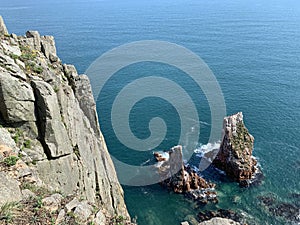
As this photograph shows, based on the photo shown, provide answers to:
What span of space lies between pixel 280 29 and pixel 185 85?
3708 inches

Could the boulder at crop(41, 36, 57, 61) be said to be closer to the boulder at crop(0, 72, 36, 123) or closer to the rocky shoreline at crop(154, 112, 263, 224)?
the boulder at crop(0, 72, 36, 123)

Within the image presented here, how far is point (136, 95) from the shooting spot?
3529 inches

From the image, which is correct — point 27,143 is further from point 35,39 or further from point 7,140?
point 35,39

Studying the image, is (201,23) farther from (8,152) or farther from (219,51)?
(8,152)

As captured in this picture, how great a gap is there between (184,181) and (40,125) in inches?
1564

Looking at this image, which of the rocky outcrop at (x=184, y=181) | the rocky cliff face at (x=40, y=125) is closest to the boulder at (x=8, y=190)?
the rocky cliff face at (x=40, y=125)

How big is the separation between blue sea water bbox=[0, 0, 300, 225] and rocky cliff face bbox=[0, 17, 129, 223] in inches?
1124

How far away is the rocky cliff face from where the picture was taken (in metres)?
20.7

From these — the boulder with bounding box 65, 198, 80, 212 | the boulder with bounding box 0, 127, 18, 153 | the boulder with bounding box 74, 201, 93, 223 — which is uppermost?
the boulder with bounding box 0, 127, 18, 153

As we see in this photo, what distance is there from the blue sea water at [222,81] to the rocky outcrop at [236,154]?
267cm

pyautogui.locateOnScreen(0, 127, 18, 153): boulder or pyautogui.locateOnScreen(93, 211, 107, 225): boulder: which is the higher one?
pyautogui.locateOnScreen(0, 127, 18, 153): boulder

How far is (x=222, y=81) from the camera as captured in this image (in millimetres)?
100625

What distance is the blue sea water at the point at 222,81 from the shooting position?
56219 mm

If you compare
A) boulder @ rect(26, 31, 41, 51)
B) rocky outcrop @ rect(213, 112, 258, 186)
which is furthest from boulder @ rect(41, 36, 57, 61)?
rocky outcrop @ rect(213, 112, 258, 186)
